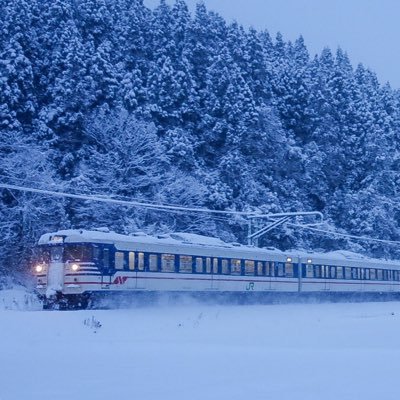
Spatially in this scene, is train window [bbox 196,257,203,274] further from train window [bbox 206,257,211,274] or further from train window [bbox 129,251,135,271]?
train window [bbox 129,251,135,271]

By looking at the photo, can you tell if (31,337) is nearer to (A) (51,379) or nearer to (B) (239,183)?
(A) (51,379)

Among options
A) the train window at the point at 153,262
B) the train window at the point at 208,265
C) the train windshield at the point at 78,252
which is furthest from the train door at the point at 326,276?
the train windshield at the point at 78,252

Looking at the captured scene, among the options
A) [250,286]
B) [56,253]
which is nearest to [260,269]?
[250,286]

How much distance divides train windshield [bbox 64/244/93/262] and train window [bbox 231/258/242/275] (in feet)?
32.4

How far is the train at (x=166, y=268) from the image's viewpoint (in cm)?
2619

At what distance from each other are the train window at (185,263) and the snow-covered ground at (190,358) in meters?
7.37

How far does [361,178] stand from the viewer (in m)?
64.2

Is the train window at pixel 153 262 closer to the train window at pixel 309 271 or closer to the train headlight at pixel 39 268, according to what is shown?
the train headlight at pixel 39 268

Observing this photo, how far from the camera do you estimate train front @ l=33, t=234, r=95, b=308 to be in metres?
25.9

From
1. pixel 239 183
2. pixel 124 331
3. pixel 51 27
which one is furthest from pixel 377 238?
pixel 124 331

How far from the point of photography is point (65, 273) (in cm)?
2611

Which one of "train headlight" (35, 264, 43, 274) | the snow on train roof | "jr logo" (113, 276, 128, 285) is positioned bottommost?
"jr logo" (113, 276, 128, 285)

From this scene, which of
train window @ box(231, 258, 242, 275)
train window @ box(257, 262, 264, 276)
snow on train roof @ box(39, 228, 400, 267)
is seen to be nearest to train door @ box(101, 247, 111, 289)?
snow on train roof @ box(39, 228, 400, 267)

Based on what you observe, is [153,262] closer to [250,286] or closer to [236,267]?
[236,267]
